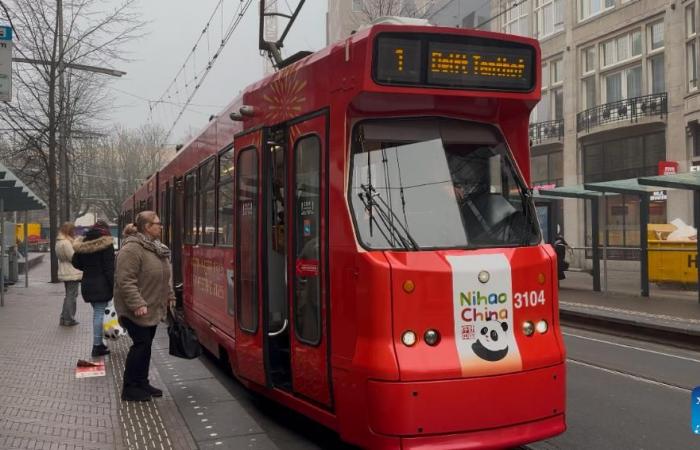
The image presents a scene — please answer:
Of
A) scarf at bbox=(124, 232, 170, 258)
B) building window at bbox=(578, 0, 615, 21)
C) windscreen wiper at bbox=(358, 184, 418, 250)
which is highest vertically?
building window at bbox=(578, 0, 615, 21)

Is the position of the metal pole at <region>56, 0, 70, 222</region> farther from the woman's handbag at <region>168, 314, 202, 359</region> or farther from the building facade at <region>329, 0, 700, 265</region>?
the woman's handbag at <region>168, 314, 202, 359</region>

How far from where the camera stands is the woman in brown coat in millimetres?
6160

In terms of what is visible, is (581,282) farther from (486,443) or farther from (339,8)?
(339,8)

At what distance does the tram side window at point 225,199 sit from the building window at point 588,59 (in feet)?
79.7

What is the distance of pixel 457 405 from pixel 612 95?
84.1ft

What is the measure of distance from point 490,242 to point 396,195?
0.75 metres

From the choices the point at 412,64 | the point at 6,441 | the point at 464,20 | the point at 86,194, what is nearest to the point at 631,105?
the point at 464,20

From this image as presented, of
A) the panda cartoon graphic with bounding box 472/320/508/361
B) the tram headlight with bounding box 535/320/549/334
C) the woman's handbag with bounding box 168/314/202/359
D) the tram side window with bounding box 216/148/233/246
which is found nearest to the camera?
the panda cartoon graphic with bounding box 472/320/508/361

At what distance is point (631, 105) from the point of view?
2505 centimetres

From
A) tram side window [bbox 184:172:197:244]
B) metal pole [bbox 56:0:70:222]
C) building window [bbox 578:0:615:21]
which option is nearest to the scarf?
tram side window [bbox 184:172:197:244]

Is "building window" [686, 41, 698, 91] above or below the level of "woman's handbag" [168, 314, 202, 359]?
above

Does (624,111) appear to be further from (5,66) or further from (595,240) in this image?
(5,66)

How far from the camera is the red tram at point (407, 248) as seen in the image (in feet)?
13.5

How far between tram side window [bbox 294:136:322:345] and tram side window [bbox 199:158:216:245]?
256cm
